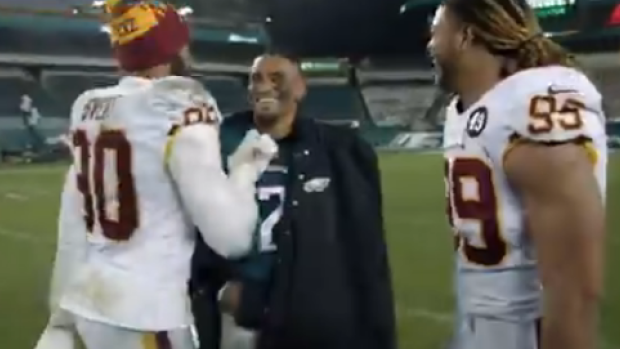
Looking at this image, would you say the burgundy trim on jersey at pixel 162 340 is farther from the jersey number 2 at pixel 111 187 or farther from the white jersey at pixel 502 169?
the white jersey at pixel 502 169

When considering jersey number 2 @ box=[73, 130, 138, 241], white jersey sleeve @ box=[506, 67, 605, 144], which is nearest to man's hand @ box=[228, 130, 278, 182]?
jersey number 2 @ box=[73, 130, 138, 241]

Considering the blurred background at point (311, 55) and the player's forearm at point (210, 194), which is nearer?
the player's forearm at point (210, 194)

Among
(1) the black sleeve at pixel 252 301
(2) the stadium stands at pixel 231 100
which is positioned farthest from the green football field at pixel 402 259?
(2) the stadium stands at pixel 231 100

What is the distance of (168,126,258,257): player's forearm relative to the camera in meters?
2.37


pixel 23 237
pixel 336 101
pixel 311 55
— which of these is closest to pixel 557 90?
pixel 23 237

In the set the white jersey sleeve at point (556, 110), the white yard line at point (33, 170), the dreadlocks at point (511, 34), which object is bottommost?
the white yard line at point (33, 170)

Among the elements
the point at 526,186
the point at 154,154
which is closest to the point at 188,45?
the point at 154,154

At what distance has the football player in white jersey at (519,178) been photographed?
1.74 metres

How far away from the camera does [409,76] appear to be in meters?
36.7

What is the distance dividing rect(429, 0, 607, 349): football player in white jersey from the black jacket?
1025 mm

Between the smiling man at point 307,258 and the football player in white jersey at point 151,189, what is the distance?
556 millimetres

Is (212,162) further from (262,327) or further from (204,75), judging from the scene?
(204,75)

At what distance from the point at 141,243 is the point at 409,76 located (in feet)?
113

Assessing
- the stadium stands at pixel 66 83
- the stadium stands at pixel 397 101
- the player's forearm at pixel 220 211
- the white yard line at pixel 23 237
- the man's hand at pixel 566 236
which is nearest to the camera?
the man's hand at pixel 566 236
